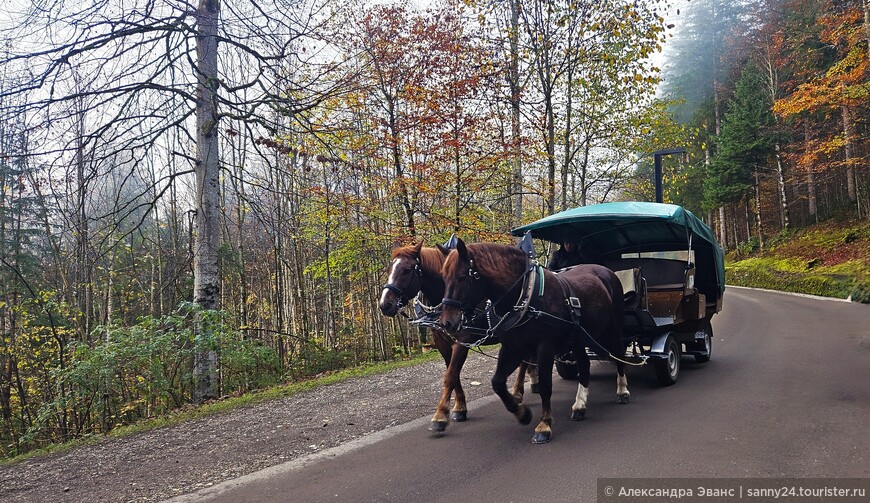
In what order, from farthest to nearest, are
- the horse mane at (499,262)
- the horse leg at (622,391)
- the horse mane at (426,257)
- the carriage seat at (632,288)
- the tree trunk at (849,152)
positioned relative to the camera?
the tree trunk at (849,152) → the carriage seat at (632,288) → the horse leg at (622,391) → the horse mane at (426,257) → the horse mane at (499,262)

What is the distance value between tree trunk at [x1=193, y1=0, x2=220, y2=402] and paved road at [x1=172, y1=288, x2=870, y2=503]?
403cm

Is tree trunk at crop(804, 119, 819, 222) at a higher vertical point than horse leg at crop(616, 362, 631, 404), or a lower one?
Result: higher

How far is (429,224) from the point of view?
11.8 m

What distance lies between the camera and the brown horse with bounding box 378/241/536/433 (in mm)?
4902

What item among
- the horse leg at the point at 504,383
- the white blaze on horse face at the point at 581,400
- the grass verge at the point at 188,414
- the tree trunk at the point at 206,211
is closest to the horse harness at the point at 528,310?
the horse leg at the point at 504,383

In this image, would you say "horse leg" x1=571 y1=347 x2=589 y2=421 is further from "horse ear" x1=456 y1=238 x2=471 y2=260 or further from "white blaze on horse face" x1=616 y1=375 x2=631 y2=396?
"horse ear" x1=456 y1=238 x2=471 y2=260

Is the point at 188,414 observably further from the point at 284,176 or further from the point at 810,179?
the point at 810,179

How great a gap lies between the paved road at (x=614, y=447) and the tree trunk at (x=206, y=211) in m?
4.03

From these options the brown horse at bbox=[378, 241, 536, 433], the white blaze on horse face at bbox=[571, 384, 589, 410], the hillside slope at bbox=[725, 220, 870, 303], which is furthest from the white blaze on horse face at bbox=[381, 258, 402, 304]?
the hillside slope at bbox=[725, 220, 870, 303]

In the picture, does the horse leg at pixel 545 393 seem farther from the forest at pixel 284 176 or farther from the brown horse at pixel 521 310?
the forest at pixel 284 176

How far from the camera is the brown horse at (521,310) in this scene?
4.39 m

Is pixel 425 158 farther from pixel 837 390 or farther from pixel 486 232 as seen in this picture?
pixel 837 390

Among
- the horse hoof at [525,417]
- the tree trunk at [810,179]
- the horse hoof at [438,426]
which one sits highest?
the tree trunk at [810,179]

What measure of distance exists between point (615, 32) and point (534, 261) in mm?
8733
